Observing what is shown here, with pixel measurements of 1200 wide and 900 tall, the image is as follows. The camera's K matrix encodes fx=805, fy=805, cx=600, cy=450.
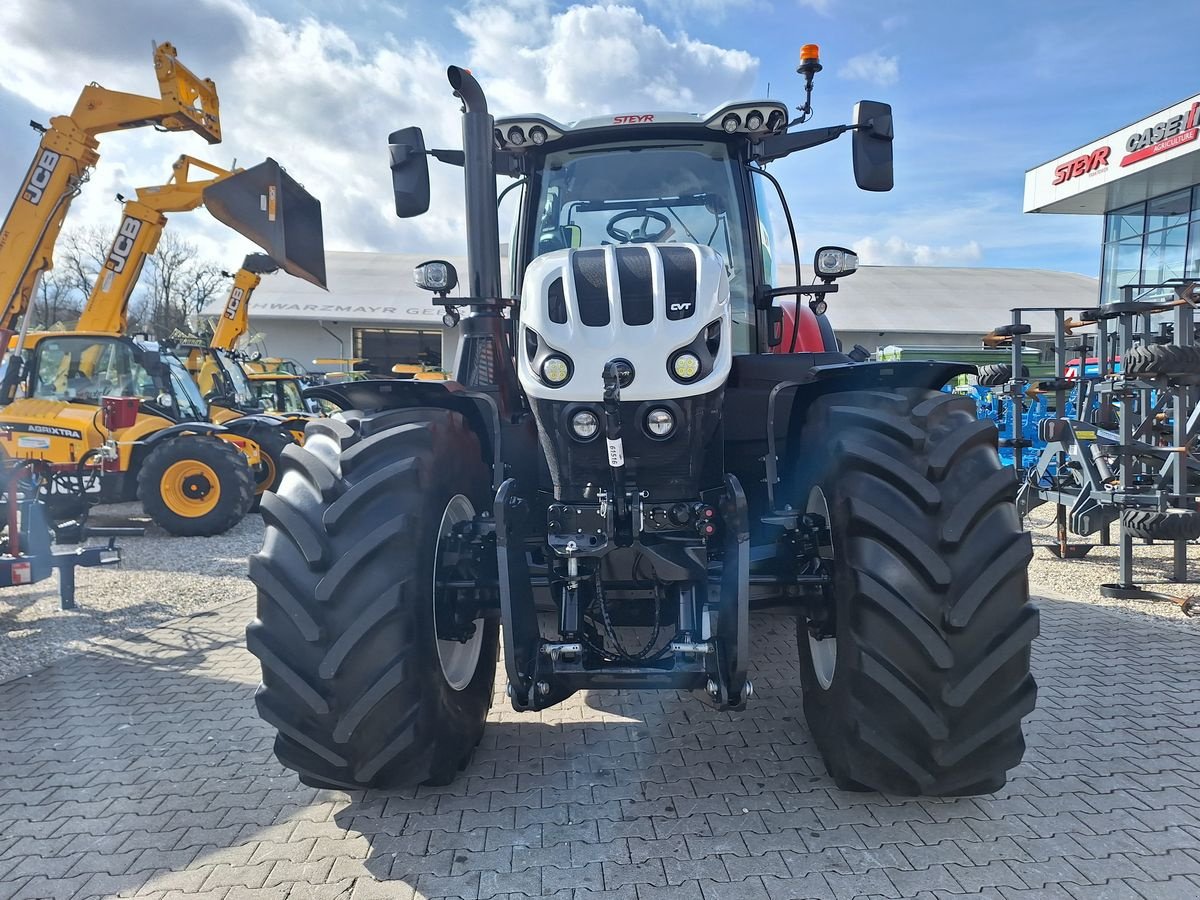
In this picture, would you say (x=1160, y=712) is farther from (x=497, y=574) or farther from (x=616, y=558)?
(x=497, y=574)

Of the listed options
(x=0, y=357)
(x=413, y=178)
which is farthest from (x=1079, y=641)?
(x=0, y=357)

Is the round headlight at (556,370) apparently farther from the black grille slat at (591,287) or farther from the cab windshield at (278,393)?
the cab windshield at (278,393)

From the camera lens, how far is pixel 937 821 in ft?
8.98

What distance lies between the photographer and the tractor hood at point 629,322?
257 centimetres

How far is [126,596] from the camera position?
628 centimetres

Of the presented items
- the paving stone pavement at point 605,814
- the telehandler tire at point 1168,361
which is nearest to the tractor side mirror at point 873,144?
the paving stone pavement at point 605,814

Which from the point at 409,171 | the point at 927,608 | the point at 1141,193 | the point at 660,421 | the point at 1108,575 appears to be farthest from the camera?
the point at 1141,193

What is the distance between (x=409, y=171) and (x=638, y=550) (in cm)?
180

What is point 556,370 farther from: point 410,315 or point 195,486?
point 410,315

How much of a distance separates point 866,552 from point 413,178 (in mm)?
2253

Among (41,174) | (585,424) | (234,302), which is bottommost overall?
(585,424)

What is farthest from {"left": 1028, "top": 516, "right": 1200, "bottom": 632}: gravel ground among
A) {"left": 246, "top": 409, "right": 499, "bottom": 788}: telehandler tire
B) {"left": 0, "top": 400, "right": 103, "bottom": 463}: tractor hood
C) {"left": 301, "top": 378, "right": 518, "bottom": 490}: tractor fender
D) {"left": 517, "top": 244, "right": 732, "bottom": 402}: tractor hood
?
{"left": 0, "top": 400, "right": 103, "bottom": 463}: tractor hood

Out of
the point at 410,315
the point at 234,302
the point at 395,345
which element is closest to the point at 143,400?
the point at 234,302

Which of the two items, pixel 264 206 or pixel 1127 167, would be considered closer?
pixel 264 206
